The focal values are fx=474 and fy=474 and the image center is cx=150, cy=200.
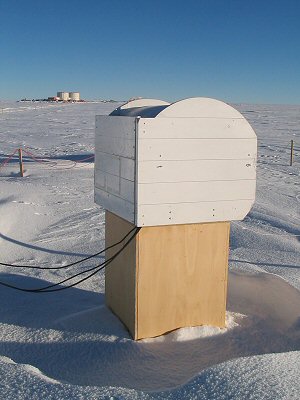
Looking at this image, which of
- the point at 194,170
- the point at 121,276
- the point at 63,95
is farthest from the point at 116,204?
the point at 63,95

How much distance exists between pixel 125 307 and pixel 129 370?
0.86 metres

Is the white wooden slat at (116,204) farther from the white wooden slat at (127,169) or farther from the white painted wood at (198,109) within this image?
the white painted wood at (198,109)

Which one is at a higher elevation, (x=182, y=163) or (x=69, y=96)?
(x=69, y=96)

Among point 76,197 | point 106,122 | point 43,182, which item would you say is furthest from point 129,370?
point 43,182

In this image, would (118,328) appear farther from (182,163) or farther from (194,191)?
(182,163)

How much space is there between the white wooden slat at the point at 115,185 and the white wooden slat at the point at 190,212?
0.19 m

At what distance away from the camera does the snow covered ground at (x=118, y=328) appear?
9.25 feet

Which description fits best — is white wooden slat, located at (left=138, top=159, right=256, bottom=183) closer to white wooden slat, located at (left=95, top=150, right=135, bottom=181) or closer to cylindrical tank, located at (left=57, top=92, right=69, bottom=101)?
white wooden slat, located at (left=95, top=150, right=135, bottom=181)

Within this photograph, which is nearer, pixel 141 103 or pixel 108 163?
pixel 108 163

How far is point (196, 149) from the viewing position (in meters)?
4.05

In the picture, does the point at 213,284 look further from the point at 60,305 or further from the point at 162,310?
the point at 60,305

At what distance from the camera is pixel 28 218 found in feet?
28.1

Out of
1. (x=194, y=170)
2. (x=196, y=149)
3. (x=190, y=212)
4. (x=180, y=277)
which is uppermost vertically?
(x=196, y=149)

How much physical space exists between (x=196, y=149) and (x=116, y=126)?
0.75 metres
